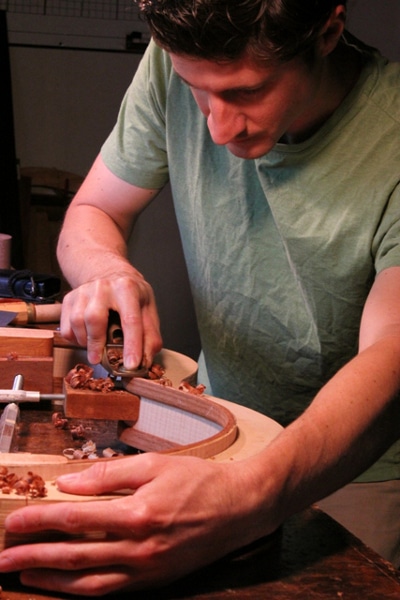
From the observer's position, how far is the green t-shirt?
5.81 ft

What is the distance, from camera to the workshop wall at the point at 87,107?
5.59 m

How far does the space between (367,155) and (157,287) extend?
13.7 feet

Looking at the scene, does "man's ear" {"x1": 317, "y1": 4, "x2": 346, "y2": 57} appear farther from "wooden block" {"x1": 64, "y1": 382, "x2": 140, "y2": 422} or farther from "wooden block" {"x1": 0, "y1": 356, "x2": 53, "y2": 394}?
"wooden block" {"x1": 0, "y1": 356, "x2": 53, "y2": 394}

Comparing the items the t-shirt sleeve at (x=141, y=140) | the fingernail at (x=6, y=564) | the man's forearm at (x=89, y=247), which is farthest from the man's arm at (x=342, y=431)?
the t-shirt sleeve at (x=141, y=140)

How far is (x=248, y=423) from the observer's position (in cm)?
156

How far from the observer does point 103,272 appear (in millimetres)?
1942

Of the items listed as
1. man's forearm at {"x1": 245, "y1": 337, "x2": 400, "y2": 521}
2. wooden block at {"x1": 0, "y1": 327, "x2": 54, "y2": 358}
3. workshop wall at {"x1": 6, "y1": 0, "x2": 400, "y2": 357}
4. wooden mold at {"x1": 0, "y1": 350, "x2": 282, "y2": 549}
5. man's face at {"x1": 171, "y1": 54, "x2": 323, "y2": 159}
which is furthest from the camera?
workshop wall at {"x1": 6, "y1": 0, "x2": 400, "y2": 357}

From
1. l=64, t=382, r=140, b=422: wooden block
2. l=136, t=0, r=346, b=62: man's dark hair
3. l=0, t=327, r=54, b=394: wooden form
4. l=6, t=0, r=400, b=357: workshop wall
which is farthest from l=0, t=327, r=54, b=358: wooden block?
l=6, t=0, r=400, b=357: workshop wall

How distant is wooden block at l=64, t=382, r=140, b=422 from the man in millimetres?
78

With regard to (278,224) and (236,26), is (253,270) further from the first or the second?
(236,26)

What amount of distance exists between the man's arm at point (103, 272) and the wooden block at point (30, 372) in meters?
0.11

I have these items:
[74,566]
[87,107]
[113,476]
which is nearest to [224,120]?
[113,476]

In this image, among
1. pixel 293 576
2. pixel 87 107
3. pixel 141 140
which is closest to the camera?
pixel 293 576

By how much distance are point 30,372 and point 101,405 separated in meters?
0.27
